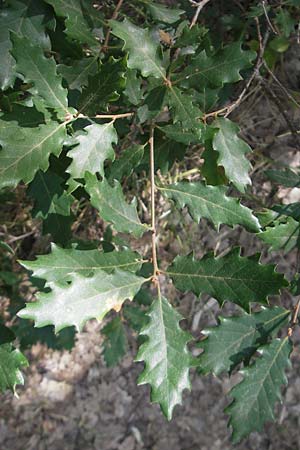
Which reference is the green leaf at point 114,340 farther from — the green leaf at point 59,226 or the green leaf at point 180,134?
the green leaf at point 180,134

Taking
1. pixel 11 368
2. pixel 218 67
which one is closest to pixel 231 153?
pixel 218 67

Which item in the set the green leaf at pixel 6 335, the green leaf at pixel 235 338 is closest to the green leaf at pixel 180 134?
the green leaf at pixel 235 338

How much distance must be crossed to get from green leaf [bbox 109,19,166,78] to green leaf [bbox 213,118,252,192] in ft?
0.65

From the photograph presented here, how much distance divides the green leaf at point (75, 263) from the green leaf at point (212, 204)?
18 centimetres

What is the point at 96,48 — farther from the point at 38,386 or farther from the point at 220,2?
the point at 38,386

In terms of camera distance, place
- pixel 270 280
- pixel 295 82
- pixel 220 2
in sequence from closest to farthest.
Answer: pixel 270 280 → pixel 220 2 → pixel 295 82

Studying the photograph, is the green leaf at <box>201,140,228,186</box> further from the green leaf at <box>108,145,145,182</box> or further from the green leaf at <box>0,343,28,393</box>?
the green leaf at <box>0,343,28,393</box>

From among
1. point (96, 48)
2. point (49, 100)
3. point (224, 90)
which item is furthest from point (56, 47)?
point (224, 90)

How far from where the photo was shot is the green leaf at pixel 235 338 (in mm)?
1304

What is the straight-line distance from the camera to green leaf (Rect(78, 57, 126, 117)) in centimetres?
111

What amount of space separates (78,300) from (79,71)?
1.89 feet

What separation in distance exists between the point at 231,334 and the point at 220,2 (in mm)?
1329

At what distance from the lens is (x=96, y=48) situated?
1.31m

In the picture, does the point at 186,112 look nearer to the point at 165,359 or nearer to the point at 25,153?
the point at 25,153
